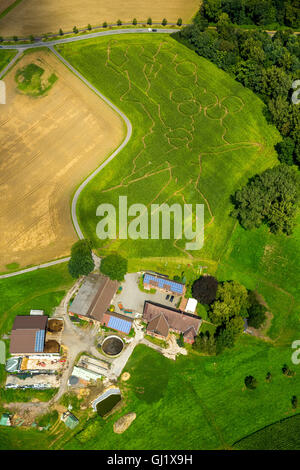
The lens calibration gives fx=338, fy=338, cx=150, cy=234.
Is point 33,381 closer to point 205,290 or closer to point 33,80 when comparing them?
point 205,290

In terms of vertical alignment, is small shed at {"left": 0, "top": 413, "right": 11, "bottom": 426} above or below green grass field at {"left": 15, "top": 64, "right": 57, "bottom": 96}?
below

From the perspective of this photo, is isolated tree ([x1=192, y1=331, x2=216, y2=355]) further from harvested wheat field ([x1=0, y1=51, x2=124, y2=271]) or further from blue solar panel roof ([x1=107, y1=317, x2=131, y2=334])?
harvested wheat field ([x1=0, y1=51, x2=124, y2=271])

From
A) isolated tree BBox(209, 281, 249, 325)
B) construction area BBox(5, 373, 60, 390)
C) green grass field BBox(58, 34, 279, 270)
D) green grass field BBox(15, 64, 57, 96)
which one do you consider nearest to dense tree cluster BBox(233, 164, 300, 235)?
green grass field BBox(58, 34, 279, 270)

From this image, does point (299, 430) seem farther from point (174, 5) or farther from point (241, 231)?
point (174, 5)

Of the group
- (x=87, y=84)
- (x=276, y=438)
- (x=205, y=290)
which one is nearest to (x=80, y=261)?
(x=205, y=290)

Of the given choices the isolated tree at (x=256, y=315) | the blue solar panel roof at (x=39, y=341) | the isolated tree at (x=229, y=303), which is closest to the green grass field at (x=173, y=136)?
the isolated tree at (x=229, y=303)
